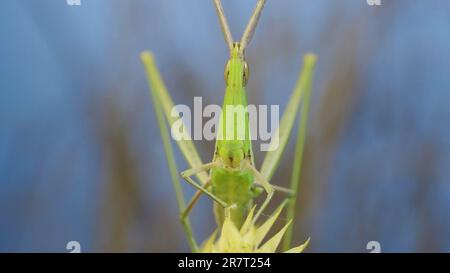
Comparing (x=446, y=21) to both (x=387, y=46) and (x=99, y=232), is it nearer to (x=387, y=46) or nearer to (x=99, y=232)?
(x=387, y=46)

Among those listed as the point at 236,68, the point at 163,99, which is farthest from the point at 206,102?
the point at 236,68

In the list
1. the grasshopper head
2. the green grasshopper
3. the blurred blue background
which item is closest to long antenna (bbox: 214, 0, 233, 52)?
the green grasshopper

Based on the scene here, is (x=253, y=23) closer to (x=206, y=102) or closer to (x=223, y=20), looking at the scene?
(x=223, y=20)

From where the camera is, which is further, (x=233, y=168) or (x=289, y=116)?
(x=289, y=116)

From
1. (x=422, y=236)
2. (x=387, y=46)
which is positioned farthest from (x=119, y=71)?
(x=422, y=236)

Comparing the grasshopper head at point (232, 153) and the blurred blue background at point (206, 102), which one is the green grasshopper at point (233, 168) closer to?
the grasshopper head at point (232, 153)

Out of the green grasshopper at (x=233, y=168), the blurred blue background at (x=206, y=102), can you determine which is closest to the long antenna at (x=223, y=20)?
the green grasshopper at (x=233, y=168)
